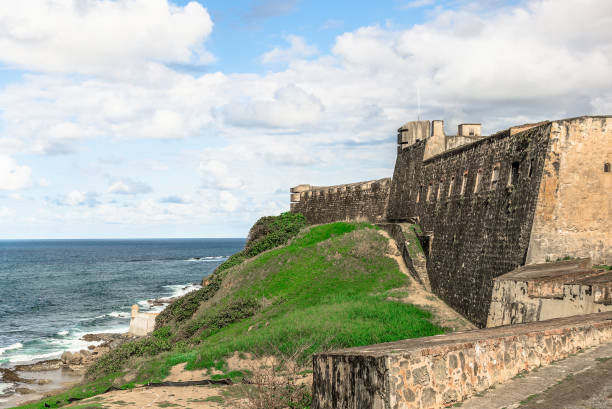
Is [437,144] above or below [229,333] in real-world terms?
above

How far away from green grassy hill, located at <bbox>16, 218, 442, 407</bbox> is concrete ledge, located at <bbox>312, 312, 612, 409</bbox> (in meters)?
6.96

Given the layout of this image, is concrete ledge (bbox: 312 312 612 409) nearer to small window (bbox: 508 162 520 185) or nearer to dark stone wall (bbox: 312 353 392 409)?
dark stone wall (bbox: 312 353 392 409)

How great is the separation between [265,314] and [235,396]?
9932 millimetres

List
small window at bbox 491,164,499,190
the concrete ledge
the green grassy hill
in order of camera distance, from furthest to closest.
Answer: small window at bbox 491,164,499,190, the green grassy hill, the concrete ledge

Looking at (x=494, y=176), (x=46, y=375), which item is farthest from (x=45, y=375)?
(x=494, y=176)

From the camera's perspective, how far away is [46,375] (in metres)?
32.1

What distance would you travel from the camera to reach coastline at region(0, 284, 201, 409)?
27516mm

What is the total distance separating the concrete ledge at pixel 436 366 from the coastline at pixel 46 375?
22334mm

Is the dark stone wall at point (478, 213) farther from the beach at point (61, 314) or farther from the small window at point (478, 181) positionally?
the beach at point (61, 314)

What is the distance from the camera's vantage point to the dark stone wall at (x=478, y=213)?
664 inches

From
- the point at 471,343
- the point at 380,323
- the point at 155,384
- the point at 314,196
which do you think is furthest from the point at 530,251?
the point at 314,196

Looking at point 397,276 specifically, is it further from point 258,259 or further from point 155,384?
point 155,384

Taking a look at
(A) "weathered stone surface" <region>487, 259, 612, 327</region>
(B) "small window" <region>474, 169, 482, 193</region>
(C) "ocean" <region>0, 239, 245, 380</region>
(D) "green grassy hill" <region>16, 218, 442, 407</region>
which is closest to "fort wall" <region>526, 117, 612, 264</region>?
(A) "weathered stone surface" <region>487, 259, 612, 327</region>

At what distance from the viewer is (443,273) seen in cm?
2386
